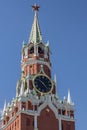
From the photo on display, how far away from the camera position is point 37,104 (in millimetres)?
76812

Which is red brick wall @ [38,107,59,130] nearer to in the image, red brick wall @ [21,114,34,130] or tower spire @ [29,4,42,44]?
red brick wall @ [21,114,34,130]

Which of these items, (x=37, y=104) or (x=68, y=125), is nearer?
(x=37, y=104)

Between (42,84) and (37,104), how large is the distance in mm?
3947

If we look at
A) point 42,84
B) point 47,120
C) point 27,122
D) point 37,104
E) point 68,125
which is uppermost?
point 42,84

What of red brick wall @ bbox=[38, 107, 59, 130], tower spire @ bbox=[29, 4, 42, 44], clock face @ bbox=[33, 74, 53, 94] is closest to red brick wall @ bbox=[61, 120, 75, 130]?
red brick wall @ bbox=[38, 107, 59, 130]

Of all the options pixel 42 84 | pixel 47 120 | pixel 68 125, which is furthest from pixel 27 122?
pixel 42 84

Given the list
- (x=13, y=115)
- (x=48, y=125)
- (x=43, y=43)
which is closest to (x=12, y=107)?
(x=13, y=115)

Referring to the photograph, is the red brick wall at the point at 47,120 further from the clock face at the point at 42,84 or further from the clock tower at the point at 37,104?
the clock face at the point at 42,84

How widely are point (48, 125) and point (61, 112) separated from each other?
333 centimetres

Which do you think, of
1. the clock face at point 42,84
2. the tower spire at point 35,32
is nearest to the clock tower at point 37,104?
the clock face at point 42,84

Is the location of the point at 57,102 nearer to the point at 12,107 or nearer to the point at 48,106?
the point at 48,106

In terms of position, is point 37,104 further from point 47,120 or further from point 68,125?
point 68,125

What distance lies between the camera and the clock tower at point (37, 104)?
7544 cm

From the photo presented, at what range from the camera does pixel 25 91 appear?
258 feet
